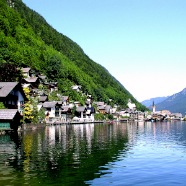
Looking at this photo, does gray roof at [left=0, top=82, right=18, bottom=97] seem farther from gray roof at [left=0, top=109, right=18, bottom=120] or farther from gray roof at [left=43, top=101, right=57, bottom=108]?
gray roof at [left=43, top=101, right=57, bottom=108]

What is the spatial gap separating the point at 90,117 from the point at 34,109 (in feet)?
268

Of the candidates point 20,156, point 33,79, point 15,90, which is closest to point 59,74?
point 33,79

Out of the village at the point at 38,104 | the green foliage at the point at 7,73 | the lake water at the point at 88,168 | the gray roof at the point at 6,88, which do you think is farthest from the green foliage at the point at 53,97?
the lake water at the point at 88,168

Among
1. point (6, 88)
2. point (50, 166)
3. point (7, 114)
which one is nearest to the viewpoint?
point (50, 166)

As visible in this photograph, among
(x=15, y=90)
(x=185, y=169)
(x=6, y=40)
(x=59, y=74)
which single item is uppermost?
(x=6, y=40)

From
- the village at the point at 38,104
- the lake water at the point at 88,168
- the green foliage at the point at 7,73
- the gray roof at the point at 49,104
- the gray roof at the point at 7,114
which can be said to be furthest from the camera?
the gray roof at the point at 49,104

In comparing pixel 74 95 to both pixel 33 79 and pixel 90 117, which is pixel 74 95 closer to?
pixel 90 117

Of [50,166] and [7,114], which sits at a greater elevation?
[7,114]

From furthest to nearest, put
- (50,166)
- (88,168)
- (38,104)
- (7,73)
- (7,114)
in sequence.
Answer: (38,104) < (7,73) < (7,114) < (50,166) < (88,168)

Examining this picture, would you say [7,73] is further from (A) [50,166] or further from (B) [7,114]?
(A) [50,166]

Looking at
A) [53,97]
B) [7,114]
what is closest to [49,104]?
[53,97]

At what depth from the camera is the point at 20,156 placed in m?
31.7

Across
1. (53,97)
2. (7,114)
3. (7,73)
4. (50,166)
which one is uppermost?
(7,73)

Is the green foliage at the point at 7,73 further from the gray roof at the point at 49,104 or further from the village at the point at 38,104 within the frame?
the gray roof at the point at 49,104
